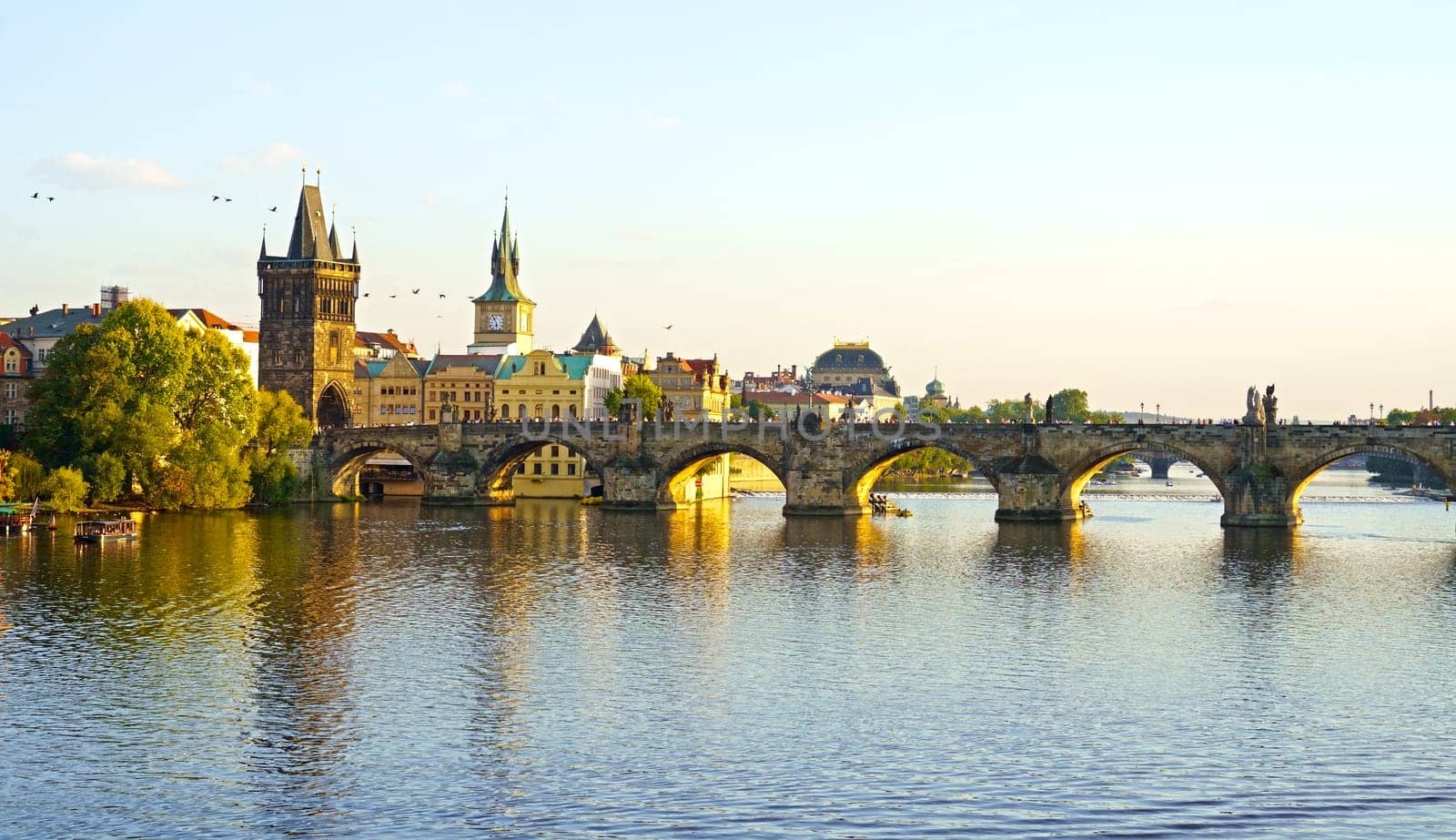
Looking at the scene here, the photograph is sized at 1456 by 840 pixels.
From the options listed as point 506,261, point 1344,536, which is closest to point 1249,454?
point 1344,536

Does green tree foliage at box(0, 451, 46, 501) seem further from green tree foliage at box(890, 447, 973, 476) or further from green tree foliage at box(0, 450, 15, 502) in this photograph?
green tree foliage at box(890, 447, 973, 476)

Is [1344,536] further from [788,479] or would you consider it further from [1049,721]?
[1049,721]

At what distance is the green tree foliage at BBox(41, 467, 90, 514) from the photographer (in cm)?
9200

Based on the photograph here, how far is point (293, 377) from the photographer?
151000 millimetres

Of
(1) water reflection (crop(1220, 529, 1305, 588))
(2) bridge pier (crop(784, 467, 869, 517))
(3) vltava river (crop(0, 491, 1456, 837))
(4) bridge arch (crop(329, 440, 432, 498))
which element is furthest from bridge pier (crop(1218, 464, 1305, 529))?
(4) bridge arch (crop(329, 440, 432, 498))

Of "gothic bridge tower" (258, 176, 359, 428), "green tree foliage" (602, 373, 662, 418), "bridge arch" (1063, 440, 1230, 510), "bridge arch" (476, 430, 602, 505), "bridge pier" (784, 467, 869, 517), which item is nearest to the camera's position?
"bridge arch" (1063, 440, 1230, 510)

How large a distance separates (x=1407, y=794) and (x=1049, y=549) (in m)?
50.3

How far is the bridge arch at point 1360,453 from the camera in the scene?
9250cm

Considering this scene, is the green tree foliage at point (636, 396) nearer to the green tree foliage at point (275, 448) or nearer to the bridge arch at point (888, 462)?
the green tree foliage at point (275, 448)

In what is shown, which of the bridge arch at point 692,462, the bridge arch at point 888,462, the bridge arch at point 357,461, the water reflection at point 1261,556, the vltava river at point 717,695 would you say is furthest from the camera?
the bridge arch at point 357,461

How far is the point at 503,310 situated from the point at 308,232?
29077 millimetres

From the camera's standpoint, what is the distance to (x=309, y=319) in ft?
495

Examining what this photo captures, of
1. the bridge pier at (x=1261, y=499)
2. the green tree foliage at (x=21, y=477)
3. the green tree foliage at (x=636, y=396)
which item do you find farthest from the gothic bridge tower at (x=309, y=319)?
the bridge pier at (x=1261, y=499)

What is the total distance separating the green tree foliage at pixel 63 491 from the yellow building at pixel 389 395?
209 feet
